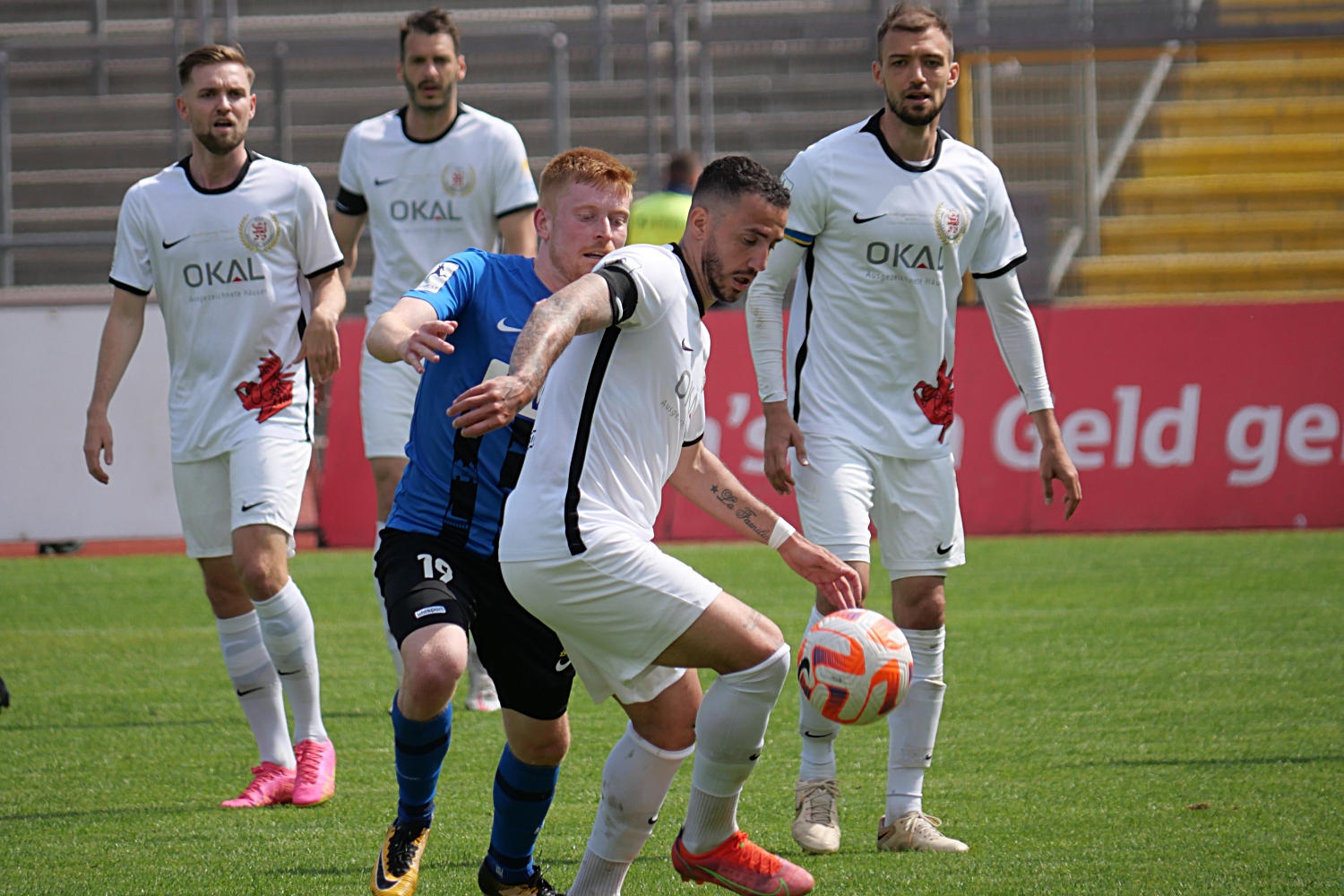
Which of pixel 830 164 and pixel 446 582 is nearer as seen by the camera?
pixel 446 582

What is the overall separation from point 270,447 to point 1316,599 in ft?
20.1

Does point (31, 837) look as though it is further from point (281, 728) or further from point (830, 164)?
point (830, 164)

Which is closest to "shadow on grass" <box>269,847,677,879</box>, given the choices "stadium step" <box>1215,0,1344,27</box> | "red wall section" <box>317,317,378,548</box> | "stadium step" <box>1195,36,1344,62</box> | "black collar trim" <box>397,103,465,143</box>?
"black collar trim" <box>397,103,465,143</box>

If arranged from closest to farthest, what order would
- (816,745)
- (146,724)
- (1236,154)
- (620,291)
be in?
(620,291) → (816,745) → (146,724) → (1236,154)

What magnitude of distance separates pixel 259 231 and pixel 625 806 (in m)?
2.89

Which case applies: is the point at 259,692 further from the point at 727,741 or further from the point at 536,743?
the point at 727,741

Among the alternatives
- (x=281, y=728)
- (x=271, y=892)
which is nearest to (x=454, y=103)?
(x=281, y=728)

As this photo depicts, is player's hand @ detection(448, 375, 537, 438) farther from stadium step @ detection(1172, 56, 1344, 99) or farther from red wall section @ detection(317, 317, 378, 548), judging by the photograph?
A: stadium step @ detection(1172, 56, 1344, 99)

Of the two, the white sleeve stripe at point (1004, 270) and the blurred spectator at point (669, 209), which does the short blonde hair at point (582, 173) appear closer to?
the white sleeve stripe at point (1004, 270)

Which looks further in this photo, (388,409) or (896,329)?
(388,409)

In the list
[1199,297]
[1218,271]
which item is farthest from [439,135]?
[1218,271]

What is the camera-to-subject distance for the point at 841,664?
4.02 m

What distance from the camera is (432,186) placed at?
7230 millimetres

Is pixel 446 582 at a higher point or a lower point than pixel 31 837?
higher
